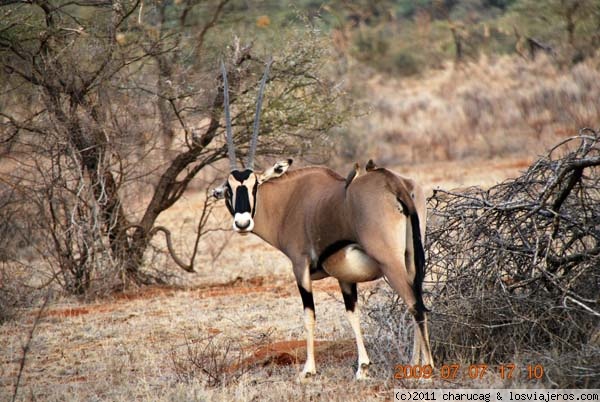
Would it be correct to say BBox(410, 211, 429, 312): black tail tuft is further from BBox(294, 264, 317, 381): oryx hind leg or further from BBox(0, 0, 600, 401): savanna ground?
BBox(294, 264, 317, 381): oryx hind leg

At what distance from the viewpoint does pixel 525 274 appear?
7223 mm

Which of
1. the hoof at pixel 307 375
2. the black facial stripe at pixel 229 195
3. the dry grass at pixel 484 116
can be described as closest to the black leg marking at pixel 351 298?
the hoof at pixel 307 375

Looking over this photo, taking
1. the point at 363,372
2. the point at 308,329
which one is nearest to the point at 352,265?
the point at 308,329

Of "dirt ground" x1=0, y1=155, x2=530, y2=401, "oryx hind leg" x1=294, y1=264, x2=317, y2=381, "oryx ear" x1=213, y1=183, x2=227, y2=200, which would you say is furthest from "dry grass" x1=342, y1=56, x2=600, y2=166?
"oryx hind leg" x1=294, y1=264, x2=317, y2=381

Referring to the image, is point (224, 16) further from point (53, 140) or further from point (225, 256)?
point (53, 140)

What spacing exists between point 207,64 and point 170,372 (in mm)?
5666

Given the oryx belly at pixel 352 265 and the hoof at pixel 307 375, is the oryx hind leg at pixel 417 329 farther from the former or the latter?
the hoof at pixel 307 375

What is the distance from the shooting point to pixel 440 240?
307 inches

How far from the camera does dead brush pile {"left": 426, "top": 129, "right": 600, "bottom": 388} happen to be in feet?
22.6

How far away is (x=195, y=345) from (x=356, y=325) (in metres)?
2.41

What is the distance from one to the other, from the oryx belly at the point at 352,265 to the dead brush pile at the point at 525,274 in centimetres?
65
